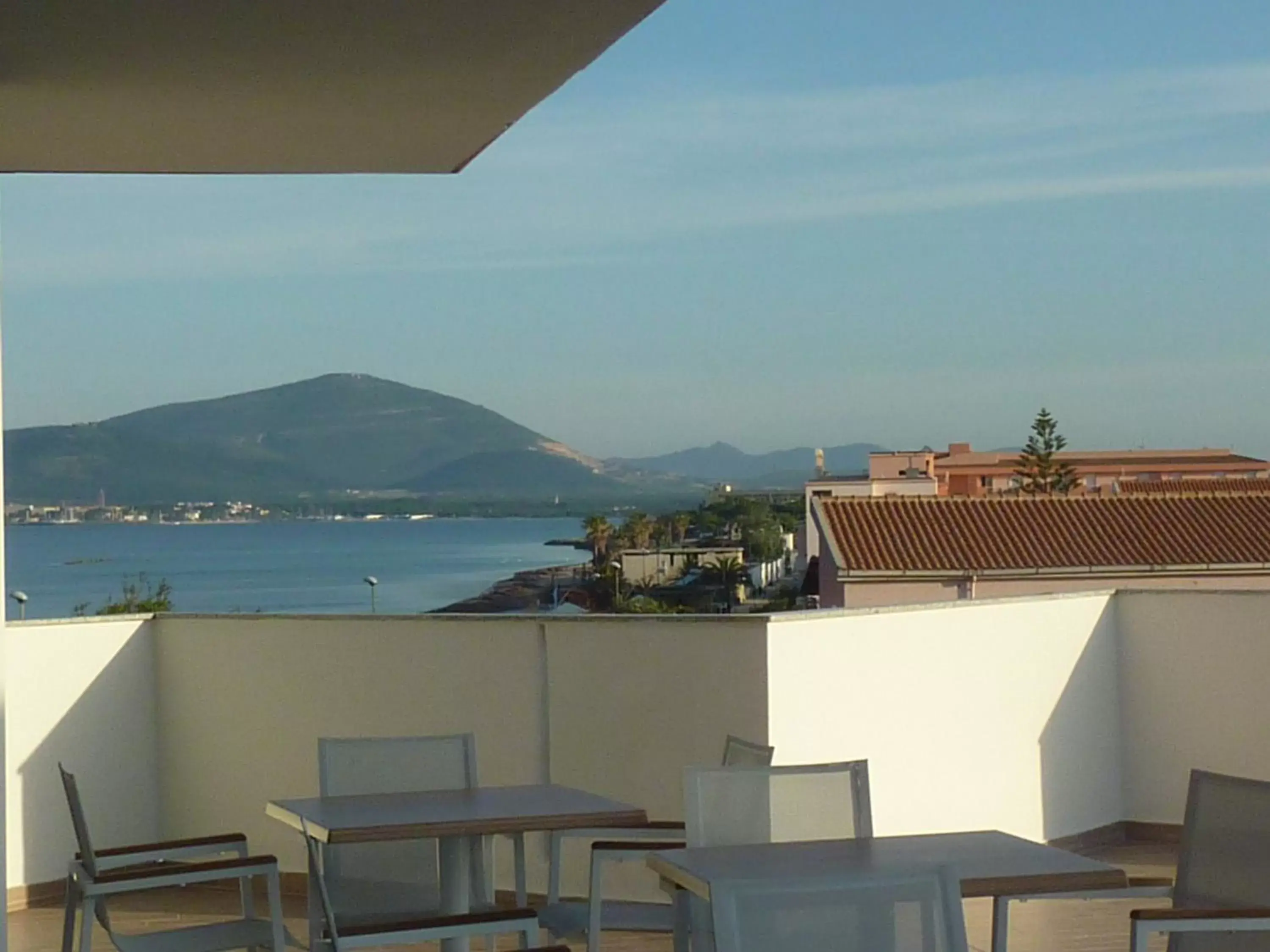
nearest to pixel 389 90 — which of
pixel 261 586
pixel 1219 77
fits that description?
pixel 1219 77

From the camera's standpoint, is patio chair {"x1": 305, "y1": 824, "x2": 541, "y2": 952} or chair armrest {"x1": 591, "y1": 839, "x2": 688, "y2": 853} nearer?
patio chair {"x1": 305, "y1": 824, "x2": 541, "y2": 952}

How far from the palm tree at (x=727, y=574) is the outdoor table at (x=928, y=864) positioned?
131 feet

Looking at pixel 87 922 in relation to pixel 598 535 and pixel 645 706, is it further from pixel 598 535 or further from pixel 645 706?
pixel 598 535

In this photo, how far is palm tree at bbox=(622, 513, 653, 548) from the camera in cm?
4822

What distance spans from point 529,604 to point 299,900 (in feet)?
144

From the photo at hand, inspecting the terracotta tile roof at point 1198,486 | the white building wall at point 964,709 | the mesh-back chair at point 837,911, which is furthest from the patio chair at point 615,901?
the terracotta tile roof at point 1198,486

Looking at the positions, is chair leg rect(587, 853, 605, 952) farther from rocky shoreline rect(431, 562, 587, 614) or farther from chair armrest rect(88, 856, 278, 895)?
rocky shoreline rect(431, 562, 587, 614)

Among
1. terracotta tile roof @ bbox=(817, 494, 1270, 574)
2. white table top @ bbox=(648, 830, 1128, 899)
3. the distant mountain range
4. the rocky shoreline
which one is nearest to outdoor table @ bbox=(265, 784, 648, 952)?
white table top @ bbox=(648, 830, 1128, 899)

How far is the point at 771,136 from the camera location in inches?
1772

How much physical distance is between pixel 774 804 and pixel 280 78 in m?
1.99

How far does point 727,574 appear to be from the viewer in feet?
146

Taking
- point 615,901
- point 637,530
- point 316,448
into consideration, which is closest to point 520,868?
point 615,901

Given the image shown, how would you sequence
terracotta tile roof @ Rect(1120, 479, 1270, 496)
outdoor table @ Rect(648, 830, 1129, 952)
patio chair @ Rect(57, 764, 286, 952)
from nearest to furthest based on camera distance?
outdoor table @ Rect(648, 830, 1129, 952) < patio chair @ Rect(57, 764, 286, 952) < terracotta tile roof @ Rect(1120, 479, 1270, 496)

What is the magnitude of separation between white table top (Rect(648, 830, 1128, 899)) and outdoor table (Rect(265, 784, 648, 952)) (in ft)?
1.86
